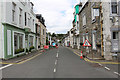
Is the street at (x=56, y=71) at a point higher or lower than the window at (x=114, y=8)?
lower

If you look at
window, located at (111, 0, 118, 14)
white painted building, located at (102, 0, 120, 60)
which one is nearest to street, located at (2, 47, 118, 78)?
white painted building, located at (102, 0, 120, 60)

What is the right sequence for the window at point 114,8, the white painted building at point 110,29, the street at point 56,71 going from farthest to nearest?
the window at point 114,8, the white painted building at point 110,29, the street at point 56,71

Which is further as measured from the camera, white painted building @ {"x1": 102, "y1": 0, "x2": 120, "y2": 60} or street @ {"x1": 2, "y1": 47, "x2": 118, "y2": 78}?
white painted building @ {"x1": 102, "y1": 0, "x2": 120, "y2": 60}

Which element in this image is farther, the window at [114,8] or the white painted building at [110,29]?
the window at [114,8]

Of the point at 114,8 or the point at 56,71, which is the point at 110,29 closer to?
the point at 114,8

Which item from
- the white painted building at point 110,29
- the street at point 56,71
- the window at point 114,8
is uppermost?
the window at point 114,8

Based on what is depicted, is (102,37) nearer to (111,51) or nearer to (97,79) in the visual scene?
(111,51)

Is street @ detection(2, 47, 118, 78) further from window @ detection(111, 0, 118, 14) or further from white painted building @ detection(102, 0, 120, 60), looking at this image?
window @ detection(111, 0, 118, 14)

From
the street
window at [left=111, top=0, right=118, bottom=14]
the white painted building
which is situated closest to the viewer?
the street

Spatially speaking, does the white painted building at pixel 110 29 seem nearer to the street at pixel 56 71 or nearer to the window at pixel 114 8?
the window at pixel 114 8

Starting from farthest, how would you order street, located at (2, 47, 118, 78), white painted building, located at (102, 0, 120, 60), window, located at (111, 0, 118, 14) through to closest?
1. window, located at (111, 0, 118, 14)
2. white painted building, located at (102, 0, 120, 60)
3. street, located at (2, 47, 118, 78)

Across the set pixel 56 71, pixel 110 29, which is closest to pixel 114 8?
pixel 110 29

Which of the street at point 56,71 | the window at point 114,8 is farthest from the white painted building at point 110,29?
the street at point 56,71

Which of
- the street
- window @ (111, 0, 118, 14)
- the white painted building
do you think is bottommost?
the street
